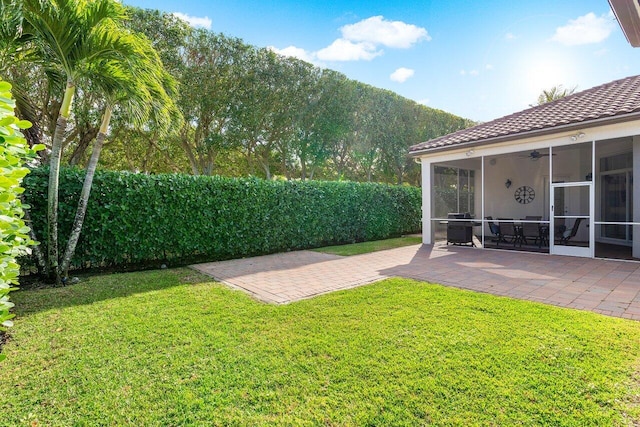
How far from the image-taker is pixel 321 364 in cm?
314

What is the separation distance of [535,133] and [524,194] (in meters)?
5.52

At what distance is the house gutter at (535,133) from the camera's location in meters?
7.68

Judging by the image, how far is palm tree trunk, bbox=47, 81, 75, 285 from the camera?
5754 mm

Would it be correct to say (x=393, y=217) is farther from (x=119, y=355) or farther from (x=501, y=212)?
(x=119, y=355)

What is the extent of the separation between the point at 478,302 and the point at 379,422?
10.4 ft

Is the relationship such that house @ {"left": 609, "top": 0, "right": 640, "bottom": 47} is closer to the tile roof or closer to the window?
the tile roof

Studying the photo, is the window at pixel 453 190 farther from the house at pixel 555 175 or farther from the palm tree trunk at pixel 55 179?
the palm tree trunk at pixel 55 179

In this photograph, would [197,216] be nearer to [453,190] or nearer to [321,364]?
[321,364]

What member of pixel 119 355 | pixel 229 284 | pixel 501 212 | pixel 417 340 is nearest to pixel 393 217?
pixel 501 212

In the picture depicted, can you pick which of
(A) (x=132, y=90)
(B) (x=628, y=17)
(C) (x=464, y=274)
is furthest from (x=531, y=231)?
(A) (x=132, y=90)

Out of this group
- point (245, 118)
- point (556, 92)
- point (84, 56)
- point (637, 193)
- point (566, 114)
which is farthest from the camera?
point (556, 92)

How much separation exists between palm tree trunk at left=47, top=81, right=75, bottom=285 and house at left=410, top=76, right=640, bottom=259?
33.4 ft

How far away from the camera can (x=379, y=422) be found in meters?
2.34

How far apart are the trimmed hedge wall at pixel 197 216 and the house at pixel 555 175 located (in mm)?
3496
